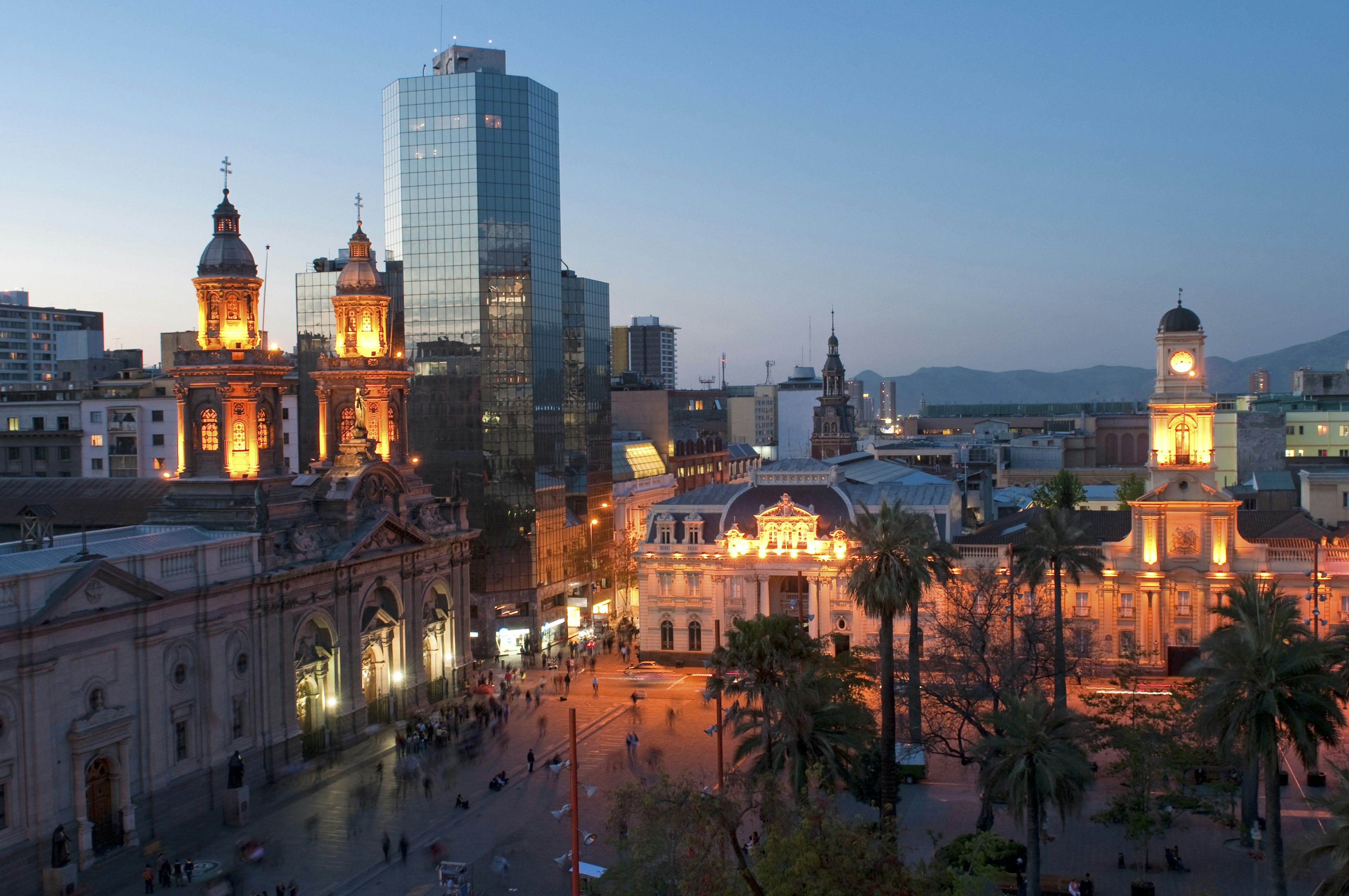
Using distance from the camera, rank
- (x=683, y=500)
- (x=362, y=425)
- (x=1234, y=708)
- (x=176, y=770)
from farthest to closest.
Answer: (x=683, y=500) < (x=362, y=425) < (x=176, y=770) < (x=1234, y=708)

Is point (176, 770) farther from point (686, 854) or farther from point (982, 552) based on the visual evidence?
point (982, 552)

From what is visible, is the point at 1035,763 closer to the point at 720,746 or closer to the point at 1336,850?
the point at 720,746

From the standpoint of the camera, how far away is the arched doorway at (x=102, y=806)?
45.0m

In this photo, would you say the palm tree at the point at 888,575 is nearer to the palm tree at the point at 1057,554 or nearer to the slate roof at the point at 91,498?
the palm tree at the point at 1057,554

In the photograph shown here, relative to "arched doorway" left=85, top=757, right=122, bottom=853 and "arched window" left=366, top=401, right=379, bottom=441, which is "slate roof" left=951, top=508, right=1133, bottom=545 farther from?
"arched doorway" left=85, top=757, right=122, bottom=853

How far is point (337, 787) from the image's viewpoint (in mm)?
54281

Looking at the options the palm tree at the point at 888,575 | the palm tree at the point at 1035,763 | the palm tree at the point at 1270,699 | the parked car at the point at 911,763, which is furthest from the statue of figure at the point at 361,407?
the palm tree at the point at 1270,699

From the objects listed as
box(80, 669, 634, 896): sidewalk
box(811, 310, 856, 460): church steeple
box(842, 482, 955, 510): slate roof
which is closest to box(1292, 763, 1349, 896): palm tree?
box(80, 669, 634, 896): sidewalk

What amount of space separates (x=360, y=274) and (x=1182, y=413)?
4942cm

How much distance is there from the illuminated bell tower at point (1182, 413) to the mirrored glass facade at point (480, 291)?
1639 inches

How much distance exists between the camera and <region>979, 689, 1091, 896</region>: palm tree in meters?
34.6

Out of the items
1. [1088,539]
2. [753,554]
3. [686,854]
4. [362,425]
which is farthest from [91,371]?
[686,854]

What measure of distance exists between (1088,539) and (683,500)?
27.5 metres

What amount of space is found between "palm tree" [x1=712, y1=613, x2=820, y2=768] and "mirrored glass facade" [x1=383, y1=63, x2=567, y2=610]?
1668 inches
